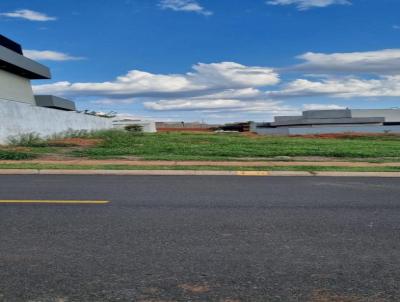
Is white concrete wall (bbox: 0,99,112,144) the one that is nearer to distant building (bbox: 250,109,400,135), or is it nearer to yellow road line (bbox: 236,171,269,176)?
yellow road line (bbox: 236,171,269,176)

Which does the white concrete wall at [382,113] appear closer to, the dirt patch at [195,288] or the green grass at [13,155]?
the green grass at [13,155]

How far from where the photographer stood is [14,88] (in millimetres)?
37531

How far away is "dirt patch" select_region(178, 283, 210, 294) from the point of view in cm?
429

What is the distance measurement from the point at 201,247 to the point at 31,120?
22.3 m

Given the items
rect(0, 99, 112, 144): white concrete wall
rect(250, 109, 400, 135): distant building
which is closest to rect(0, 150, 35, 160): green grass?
rect(0, 99, 112, 144): white concrete wall

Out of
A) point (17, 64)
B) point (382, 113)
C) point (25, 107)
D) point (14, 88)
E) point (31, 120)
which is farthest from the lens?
point (382, 113)

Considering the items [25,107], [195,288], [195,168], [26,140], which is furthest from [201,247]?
[25,107]

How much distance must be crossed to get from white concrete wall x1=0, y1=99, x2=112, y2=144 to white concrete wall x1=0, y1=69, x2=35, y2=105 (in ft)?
17.0

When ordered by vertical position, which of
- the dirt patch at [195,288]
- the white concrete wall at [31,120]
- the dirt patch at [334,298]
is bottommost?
the dirt patch at [334,298]

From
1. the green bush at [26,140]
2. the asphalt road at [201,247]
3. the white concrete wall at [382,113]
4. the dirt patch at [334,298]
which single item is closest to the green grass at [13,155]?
the green bush at [26,140]

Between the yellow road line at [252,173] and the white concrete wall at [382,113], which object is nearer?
the yellow road line at [252,173]

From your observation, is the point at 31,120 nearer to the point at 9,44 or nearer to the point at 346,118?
the point at 9,44

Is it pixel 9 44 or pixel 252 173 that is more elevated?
pixel 9 44

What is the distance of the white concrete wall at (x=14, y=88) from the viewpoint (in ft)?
115
